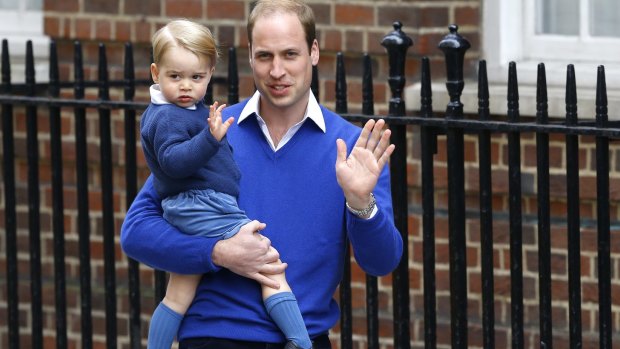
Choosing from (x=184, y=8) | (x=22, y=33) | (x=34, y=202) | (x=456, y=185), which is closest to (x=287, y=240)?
(x=456, y=185)

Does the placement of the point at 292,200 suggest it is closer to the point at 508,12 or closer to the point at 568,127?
the point at 568,127

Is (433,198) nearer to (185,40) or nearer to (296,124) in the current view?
(296,124)

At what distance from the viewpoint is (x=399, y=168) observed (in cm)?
515

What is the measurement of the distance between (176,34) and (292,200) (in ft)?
1.71

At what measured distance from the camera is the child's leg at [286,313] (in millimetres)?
3791

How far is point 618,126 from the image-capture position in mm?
4750

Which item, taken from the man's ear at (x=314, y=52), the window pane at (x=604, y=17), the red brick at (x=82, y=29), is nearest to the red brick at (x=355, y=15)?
the window pane at (x=604, y=17)

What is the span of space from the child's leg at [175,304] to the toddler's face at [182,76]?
0.47 meters

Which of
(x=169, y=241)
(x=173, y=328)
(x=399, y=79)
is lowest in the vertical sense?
(x=173, y=328)

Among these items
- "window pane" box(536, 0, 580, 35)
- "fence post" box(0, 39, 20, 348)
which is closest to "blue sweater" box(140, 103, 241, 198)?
"fence post" box(0, 39, 20, 348)

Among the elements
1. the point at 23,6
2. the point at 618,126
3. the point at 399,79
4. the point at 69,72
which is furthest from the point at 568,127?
the point at 23,6

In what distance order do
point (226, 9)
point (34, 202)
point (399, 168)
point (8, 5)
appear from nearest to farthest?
point (399, 168) → point (34, 202) → point (226, 9) → point (8, 5)

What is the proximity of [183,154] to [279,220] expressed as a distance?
319mm

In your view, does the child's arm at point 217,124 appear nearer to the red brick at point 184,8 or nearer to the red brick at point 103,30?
the red brick at point 184,8
